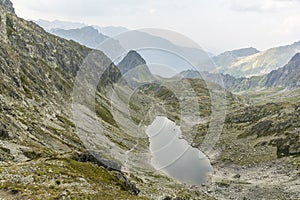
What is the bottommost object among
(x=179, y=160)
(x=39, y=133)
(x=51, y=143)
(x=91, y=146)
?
(x=51, y=143)

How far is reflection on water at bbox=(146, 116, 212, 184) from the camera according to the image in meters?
114

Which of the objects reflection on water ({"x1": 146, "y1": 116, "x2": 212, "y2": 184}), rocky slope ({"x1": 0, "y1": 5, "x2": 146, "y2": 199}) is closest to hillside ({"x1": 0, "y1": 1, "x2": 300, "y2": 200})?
rocky slope ({"x1": 0, "y1": 5, "x2": 146, "y2": 199})

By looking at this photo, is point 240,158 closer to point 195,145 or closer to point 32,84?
point 195,145

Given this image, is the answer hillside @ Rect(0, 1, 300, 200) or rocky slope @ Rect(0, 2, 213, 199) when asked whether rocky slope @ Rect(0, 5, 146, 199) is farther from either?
hillside @ Rect(0, 1, 300, 200)

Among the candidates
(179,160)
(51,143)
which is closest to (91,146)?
(51,143)

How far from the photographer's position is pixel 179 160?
133125 mm

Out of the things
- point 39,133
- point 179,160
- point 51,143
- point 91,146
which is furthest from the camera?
point 179,160

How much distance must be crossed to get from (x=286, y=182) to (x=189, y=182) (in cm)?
2803

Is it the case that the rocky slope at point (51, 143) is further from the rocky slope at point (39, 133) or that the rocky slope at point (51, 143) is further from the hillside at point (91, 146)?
the hillside at point (91, 146)

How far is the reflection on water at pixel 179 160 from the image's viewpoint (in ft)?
374

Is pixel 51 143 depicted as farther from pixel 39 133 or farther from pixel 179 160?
pixel 179 160

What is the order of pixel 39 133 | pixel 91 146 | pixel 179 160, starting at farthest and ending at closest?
pixel 179 160 < pixel 91 146 < pixel 39 133

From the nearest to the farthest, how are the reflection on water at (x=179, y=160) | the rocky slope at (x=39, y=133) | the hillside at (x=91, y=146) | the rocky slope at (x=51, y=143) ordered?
the rocky slope at (x=39, y=133) → the rocky slope at (x=51, y=143) → the hillside at (x=91, y=146) → the reflection on water at (x=179, y=160)

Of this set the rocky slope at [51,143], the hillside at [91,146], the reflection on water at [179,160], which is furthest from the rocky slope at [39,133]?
the reflection on water at [179,160]
